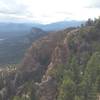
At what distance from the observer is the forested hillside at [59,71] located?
9338 centimetres

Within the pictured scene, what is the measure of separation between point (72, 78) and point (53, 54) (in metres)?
29.9

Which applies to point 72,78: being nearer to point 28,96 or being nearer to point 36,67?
point 28,96

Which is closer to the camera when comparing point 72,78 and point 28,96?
point 72,78

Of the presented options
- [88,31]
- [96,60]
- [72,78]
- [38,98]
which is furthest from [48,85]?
[88,31]

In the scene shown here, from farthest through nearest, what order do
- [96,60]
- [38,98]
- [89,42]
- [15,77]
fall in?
[15,77] → [89,42] → [38,98] → [96,60]

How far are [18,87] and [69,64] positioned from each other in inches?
990

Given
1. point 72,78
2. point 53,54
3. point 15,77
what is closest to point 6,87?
point 15,77

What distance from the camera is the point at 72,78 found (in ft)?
338

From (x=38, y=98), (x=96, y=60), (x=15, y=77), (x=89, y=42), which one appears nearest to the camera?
(x=96, y=60)

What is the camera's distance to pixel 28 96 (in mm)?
111500

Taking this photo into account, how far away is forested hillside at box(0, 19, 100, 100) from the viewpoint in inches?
3676

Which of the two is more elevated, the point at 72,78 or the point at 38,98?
the point at 72,78

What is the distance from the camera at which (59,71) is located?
376 ft

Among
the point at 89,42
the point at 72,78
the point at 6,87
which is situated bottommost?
the point at 6,87
